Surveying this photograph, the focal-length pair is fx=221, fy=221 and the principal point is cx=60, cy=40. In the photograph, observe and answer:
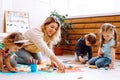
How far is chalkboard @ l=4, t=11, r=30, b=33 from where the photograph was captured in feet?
12.4

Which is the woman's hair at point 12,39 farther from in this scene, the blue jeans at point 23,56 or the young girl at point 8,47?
the blue jeans at point 23,56

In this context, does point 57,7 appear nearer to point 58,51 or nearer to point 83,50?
point 58,51

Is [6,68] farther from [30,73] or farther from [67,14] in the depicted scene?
[67,14]

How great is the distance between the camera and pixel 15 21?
155 inches

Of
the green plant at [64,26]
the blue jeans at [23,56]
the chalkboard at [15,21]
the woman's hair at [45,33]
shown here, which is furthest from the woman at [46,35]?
Answer: the green plant at [64,26]

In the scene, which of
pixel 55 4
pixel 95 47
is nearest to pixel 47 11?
pixel 55 4

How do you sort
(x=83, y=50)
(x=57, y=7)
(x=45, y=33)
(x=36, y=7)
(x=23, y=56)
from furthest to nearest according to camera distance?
1. (x=57, y=7)
2. (x=36, y=7)
3. (x=83, y=50)
4. (x=23, y=56)
5. (x=45, y=33)

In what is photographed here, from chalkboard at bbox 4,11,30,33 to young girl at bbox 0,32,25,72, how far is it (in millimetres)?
1492

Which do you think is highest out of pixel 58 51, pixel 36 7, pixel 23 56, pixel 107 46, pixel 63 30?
pixel 36 7

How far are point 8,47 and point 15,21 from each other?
1.77 m

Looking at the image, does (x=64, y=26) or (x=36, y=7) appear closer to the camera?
(x=64, y=26)

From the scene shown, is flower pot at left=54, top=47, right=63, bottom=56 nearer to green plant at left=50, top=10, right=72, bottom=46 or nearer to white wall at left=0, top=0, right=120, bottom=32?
green plant at left=50, top=10, right=72, bottom=46

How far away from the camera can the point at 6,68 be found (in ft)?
7.87

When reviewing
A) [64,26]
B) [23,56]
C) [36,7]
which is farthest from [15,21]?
[23,56]
